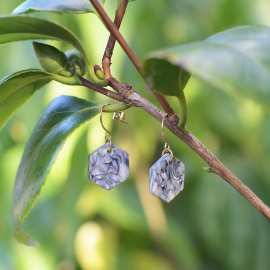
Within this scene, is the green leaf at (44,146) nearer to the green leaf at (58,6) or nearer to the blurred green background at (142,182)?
the green leaf at (58,6)

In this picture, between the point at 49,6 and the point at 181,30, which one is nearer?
the point at 49,6

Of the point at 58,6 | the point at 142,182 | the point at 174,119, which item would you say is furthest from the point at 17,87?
the point at 142,182

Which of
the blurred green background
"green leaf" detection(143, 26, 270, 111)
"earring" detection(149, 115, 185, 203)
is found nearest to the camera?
"green leaf" detection(143, 26, 270, 111)

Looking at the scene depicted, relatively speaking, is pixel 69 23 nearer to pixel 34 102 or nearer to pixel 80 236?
pixel 34 102

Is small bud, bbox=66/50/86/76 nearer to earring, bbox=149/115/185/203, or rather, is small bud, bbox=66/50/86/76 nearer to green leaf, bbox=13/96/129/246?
green leaf, bbox=13/96/129/246

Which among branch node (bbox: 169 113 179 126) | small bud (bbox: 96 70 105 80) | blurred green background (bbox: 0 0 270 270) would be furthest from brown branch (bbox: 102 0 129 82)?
blurred green background (bbox: 0 0 270 270)

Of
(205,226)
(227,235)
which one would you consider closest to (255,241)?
(227,235)
